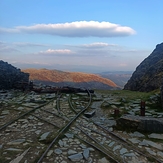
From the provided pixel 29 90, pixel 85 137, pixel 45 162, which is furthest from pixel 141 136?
pixel 29 90

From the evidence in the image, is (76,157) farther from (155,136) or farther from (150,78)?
(150,78)

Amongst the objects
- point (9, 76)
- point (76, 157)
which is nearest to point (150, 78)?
point (9, 76)

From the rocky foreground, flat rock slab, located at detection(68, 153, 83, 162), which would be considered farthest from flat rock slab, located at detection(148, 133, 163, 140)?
flat rock slab, located at detection(68, 153, 83, 162)

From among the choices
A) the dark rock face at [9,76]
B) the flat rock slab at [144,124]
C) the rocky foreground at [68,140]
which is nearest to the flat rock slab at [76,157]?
the rocky foreground at [68,140]

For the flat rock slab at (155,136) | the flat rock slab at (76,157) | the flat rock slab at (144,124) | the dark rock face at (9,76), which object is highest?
the dark rock face at (9,76)

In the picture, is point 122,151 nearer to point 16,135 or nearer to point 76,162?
point 76,162

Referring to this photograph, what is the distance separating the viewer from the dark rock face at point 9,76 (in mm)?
19984

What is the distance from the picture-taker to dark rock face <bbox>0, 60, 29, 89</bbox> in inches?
787

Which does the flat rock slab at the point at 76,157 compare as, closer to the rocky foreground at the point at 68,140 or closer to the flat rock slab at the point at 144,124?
the rocky foreground at the point at 68,140

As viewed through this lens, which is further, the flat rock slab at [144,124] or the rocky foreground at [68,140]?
the flat rock slab at [144,124]

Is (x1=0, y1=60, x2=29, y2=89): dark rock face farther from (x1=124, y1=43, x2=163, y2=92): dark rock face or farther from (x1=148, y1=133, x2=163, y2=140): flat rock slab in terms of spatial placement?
(x1=148, y1=133, x2=163, y2=140): flat rock slab

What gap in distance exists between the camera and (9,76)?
68.0 ft

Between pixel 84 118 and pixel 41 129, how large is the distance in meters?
2.78

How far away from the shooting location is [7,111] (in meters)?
11.8
